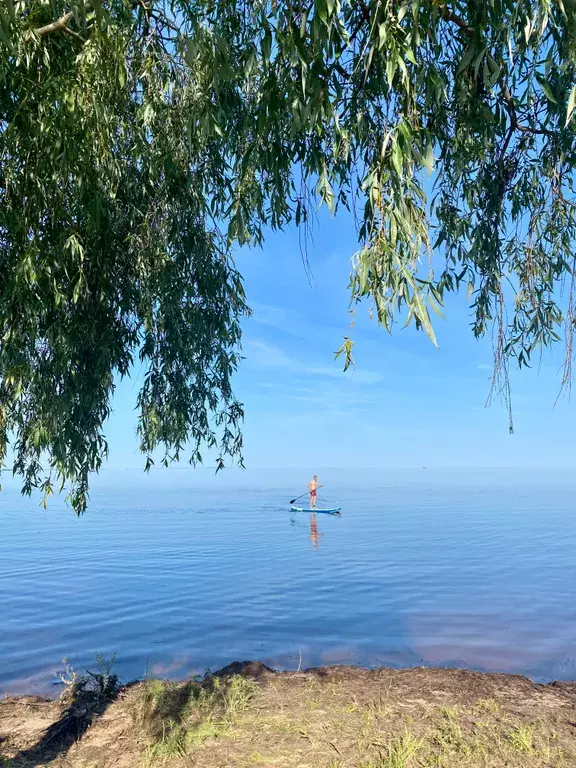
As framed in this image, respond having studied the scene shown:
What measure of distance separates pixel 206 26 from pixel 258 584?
13.5m

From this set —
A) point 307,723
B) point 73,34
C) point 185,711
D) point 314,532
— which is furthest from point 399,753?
point 314,532

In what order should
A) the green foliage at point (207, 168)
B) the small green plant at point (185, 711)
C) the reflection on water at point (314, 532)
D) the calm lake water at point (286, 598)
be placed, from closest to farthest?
1. the green foliage at point (207, 168)
2. the small green plant at point (185, 711)
3. the calm lake water at point (286, 598)
4. the reflection on water at point (314, 532)

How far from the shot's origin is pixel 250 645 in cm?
1027

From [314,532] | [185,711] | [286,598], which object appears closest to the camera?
[185,711]

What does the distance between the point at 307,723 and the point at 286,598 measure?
8657mm

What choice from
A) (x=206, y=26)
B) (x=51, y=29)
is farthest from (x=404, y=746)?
(x=51, y=29)

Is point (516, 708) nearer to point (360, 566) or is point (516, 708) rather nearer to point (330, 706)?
point (330, 706)

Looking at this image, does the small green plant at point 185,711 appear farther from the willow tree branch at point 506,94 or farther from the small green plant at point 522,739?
the willow tree branch at point 506,94

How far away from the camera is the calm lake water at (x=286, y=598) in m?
9.84

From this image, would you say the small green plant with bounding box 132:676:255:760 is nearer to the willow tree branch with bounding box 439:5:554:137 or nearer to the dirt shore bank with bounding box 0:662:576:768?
the dirt shore bank with bounding box 0:662:576:768

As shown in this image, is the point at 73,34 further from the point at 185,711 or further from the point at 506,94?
the point at 185,711

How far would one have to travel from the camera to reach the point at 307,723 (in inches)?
225

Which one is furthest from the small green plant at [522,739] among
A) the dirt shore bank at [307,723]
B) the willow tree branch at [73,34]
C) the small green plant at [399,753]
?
the willow tree branch at [73,34]

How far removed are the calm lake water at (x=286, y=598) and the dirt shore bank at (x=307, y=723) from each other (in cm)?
183
